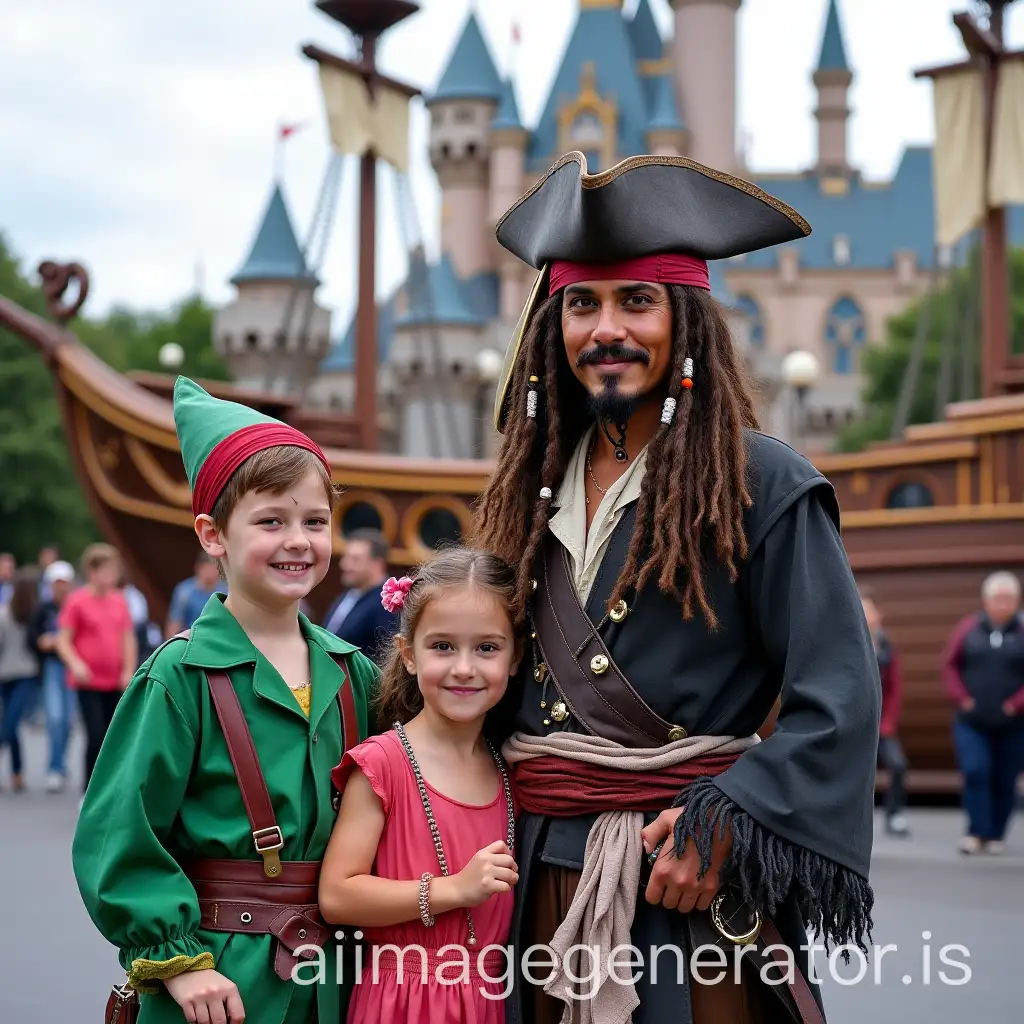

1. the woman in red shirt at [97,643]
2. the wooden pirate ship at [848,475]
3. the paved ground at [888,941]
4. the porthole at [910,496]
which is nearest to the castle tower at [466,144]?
the wooden pirate ship at [848,475]

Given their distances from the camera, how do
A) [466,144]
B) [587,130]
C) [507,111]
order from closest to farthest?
[587,130]
[507,111]
[466,144]

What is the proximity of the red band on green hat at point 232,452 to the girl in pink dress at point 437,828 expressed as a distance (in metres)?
0.35

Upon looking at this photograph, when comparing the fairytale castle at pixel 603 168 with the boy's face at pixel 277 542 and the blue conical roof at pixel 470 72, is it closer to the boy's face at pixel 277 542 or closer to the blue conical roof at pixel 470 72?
the blue conical roof at pixel 470 72

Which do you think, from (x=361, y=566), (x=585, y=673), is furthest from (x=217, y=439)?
(x=361, y=566)

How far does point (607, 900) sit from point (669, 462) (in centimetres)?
75

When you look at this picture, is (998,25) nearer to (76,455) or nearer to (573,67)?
(76,455)

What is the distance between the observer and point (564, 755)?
263 cm

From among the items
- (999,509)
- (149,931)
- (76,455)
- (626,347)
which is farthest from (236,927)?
(76,455)

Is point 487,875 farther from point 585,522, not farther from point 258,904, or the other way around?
point 585,522

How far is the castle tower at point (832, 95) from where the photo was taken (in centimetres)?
5491

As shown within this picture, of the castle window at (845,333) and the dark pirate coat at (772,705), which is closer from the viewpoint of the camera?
the dark pirate coat at (772,705)

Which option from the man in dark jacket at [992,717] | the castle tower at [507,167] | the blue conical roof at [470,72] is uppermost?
the blue conical roof at [470,72]

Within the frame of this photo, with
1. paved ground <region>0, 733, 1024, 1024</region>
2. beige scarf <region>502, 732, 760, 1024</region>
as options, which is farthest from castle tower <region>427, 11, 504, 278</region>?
beige scarf <region>502, 732, 760, 1024</region>

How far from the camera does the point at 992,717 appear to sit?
29.5 ft
